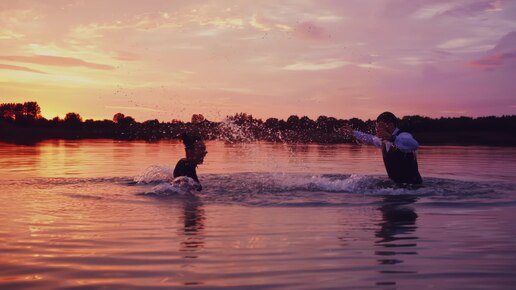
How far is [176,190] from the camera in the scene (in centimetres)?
1238

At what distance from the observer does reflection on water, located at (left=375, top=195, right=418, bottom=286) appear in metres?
5.45

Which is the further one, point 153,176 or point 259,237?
point 153,176

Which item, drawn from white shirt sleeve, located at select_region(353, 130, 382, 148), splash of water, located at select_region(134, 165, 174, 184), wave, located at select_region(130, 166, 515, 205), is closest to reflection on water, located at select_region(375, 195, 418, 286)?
wave, located at select_region(130, 166, 515, 205)

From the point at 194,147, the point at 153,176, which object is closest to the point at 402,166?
the point at 194,147

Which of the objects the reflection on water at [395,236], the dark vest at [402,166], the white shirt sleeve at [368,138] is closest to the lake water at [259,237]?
the reflection on water at [395,236]

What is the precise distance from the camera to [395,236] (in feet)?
24.2

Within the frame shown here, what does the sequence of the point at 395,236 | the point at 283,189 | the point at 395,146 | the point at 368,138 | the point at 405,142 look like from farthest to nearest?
the point at 368,138 < the point at 283,189 < the point at 395,146 < the point at 405,142 < the point at 395,236

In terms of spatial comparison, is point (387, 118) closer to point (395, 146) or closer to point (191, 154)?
point (395, 146)

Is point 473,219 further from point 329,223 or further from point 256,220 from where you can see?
point 256,220

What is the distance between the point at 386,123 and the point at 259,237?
271 inches

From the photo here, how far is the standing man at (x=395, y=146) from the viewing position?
12828 mm

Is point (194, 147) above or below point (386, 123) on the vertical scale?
below

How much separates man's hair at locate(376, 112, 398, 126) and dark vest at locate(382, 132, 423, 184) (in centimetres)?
78

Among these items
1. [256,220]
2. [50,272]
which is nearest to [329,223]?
[256,220]
